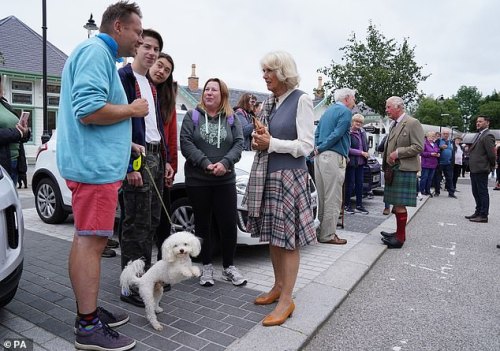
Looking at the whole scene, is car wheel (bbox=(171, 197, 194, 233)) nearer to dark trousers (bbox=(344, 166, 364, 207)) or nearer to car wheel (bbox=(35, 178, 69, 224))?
car wheel (bbox=(35, 178, 69, 224))

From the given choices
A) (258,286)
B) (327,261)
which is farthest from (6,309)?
(327,261)

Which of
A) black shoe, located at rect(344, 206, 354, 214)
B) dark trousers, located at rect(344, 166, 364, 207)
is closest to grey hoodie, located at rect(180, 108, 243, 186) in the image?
dark trousers, located at rect(344, 166, 364, 207)

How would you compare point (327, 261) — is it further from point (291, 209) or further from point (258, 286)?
point (291, 209)

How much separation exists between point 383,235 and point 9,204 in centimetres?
510

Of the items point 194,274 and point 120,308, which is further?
point 120,308

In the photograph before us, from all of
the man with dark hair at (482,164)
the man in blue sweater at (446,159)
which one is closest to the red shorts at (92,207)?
the man with dark hair at (482,164)

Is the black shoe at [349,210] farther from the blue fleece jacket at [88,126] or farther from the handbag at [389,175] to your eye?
the blue fleece jacket at [88,126]

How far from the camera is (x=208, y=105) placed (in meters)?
3.94

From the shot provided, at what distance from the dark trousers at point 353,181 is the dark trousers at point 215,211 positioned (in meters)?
4.93

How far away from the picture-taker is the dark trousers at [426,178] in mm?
12039

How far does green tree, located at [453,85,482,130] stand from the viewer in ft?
320

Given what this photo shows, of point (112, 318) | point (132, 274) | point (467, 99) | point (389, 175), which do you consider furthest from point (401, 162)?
point (467, 99)

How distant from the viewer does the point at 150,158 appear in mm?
3445

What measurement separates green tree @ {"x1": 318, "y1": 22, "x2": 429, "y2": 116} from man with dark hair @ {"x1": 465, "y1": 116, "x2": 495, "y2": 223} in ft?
44.7
